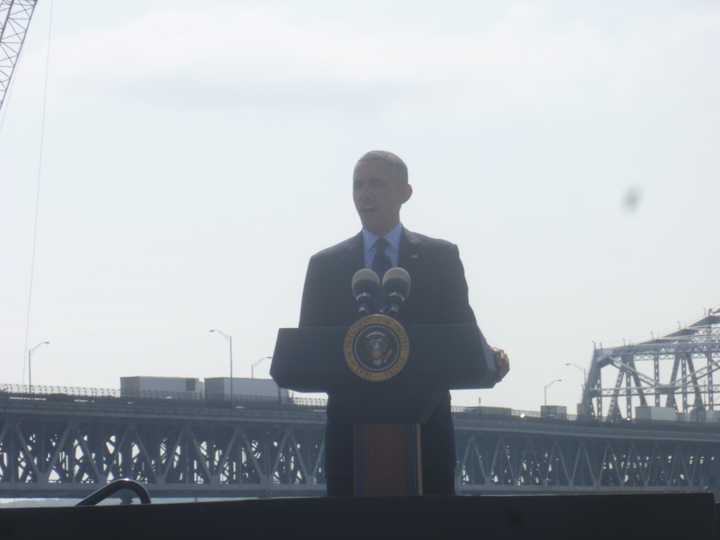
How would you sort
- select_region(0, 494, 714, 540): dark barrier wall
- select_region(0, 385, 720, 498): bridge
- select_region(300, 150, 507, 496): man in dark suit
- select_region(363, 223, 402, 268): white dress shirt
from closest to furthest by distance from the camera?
select_region(0, 494, 714, 540): dark barrier wall → select_region(300, 150, 507, 496): man in dark suit → select_region(363, 223, 402, 268): white dress shirt → select_region(0, 385, 720, 498): bridge

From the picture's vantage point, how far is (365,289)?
13.2 metres

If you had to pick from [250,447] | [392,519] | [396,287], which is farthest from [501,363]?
[250,447]

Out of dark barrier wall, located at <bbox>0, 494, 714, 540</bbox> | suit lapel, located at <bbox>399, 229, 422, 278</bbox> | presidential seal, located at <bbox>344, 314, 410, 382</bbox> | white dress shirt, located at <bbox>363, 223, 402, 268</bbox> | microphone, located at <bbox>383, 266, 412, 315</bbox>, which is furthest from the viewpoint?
white dress shirt, located at <bbox>363, 223, 402, 268</bbox>

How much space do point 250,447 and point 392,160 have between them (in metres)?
118

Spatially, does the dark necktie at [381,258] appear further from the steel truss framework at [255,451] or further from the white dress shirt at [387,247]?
the steel truss framework at [255,451]

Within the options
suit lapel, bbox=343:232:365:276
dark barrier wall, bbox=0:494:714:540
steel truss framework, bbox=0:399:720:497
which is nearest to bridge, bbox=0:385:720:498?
steel truss framework, bbox=0:399:720:497

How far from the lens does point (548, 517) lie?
24.3ft

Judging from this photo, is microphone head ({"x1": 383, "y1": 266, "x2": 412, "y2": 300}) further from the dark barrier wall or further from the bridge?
the bridge

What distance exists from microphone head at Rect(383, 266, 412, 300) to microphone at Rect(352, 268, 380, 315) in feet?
0.40

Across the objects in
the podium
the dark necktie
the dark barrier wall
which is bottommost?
the dark barrier wall

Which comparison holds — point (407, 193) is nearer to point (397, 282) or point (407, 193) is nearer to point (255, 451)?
point (397, 282)

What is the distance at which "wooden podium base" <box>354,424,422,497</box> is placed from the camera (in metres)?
12.6

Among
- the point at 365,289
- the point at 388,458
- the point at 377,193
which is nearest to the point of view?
the point at 388,458

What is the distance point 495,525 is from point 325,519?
79cm
